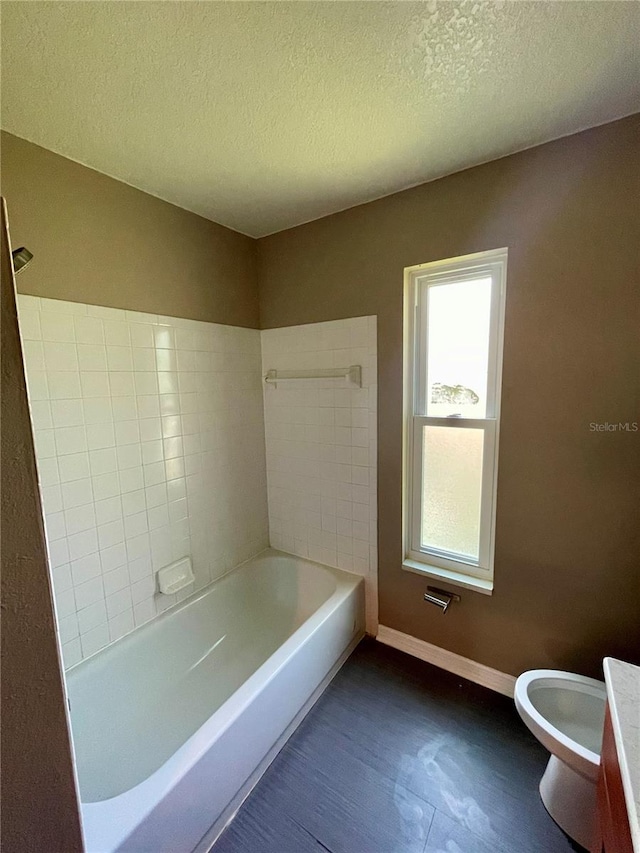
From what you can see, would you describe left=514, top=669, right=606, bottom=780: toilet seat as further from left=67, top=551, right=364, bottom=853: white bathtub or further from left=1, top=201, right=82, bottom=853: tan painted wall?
left=1, top=201, right=82, bottom=853: tan painted wall

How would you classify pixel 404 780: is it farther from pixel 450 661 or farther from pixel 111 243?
pixel 111 243

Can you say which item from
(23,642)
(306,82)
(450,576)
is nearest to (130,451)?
(23,642)

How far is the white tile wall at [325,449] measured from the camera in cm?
196

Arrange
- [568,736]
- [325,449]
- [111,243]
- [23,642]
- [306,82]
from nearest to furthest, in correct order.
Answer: [23,642] → [306,82] → [568,736] → [111,243] → [325,449]

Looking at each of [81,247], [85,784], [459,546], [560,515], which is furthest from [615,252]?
[85,784]

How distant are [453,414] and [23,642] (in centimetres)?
173

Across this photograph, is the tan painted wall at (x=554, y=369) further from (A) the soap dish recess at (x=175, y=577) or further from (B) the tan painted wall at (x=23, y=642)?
(B) the tan painted wall at (x=23, y=642)

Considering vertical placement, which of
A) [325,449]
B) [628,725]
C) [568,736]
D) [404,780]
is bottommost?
[404,780]

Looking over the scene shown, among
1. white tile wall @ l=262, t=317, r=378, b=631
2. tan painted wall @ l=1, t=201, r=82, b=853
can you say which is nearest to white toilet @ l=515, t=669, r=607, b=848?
white tile wall @ l=262, t=317, r=378, b=631

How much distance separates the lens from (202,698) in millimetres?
1716

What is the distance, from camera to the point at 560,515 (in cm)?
148

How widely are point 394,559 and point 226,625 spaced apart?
1062mm

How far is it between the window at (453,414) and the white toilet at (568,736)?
0.43 m

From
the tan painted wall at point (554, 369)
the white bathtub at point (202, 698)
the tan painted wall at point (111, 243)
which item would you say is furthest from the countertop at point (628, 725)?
the tan painted wall at point (111, 243)
